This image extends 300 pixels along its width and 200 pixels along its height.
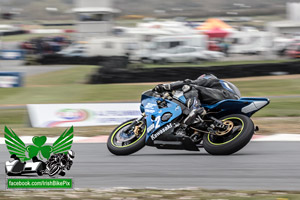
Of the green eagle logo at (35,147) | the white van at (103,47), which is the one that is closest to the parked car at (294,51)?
the white van at (103,47)

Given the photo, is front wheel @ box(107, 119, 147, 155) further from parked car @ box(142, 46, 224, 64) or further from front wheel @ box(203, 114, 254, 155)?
parked car @ box(142, 46, 224, 64)

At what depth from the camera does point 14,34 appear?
225 ft

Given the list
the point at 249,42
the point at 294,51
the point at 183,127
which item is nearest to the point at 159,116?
the point at 183,127

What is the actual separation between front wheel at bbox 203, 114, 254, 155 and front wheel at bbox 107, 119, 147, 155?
1037 mm

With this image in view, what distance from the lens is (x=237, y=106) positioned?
7.64 meters

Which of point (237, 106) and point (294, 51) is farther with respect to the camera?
point (294, 51)

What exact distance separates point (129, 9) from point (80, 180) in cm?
10117

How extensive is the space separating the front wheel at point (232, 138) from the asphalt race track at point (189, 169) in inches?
6.2

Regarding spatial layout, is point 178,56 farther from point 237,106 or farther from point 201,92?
point 237,106

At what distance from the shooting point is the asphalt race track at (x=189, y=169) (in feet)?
21.0

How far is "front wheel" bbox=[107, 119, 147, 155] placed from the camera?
26.1 feet

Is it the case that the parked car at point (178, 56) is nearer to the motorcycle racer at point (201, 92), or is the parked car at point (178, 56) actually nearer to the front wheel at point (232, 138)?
the motorcycle racer at point (201, 92)

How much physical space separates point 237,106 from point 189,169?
4.26 feet

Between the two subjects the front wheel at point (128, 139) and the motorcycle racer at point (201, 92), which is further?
the front wheel at point (128, 139)
